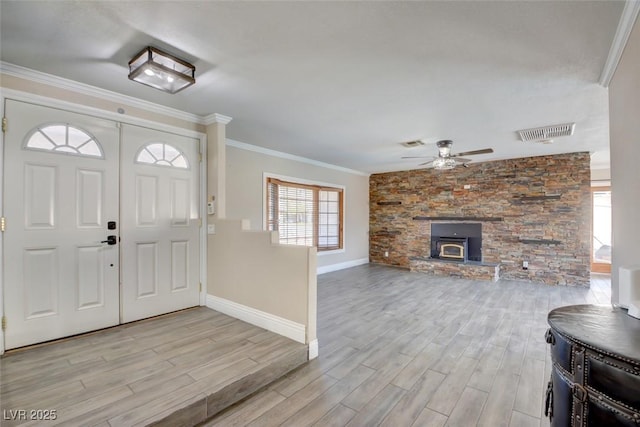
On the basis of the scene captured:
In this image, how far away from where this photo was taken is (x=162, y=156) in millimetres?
3297

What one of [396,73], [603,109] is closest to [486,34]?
[396,73]

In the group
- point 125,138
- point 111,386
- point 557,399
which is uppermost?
point 125,138

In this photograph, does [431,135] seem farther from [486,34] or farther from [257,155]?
[257,155]

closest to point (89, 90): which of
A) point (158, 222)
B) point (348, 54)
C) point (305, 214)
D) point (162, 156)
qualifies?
point (162, 156)

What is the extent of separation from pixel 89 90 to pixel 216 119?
1.20m

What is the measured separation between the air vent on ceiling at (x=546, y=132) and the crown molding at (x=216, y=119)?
389 centimetres

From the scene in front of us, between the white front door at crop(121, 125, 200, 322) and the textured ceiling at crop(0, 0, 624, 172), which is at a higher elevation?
the textured ceiling at crop(0, 0, 624, 172)

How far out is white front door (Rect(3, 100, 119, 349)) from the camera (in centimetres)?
241

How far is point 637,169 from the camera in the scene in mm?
1702

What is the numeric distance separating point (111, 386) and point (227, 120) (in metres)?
2.83

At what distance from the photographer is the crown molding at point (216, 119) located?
3.47m

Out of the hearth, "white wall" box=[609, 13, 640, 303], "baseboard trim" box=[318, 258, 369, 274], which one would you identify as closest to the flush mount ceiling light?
"white wall" box=[609, 13, 640, 303]

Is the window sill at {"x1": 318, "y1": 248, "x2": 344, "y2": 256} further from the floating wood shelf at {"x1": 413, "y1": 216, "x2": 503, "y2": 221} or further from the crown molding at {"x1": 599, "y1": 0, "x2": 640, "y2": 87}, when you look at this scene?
the crown molding at {"x1": 599, "y1": 0, "x2": 640, "y2": 87}

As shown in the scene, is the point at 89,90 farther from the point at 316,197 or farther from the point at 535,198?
the point at 535,198
